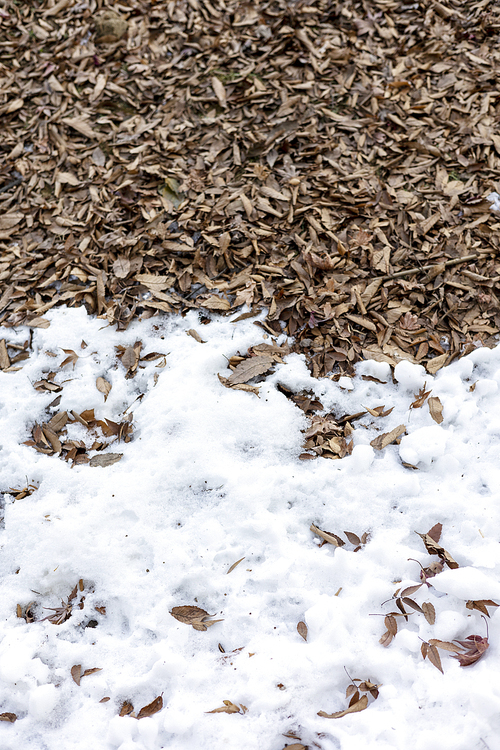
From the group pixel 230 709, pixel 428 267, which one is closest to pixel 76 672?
pixel 230 709

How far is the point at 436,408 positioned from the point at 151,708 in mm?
1640

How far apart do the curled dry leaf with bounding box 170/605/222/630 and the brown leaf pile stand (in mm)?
1156

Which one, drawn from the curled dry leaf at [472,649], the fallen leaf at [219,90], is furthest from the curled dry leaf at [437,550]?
the fallen leaf at [219,90]

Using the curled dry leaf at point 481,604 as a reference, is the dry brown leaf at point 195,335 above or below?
above

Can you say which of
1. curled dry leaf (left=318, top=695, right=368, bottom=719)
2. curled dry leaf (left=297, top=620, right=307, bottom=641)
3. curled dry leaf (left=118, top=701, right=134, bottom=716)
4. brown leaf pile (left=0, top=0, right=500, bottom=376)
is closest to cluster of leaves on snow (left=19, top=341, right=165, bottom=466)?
brown leaf pile (left=0, top=0, right=500, bottom=376)

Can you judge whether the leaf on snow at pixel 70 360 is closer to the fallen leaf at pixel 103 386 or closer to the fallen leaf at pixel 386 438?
the fallen leaf at pixel 103 386

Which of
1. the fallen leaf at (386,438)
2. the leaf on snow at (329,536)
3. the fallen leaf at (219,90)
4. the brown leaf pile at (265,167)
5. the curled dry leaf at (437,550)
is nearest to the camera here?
the curled dry leaf at (437,550)

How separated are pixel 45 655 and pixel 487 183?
329cm

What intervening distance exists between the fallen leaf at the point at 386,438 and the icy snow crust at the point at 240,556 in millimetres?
35

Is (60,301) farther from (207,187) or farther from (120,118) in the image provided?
(120,118)

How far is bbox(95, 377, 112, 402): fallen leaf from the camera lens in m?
2.40

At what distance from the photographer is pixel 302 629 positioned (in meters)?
1.74

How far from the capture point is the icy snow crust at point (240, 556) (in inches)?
62.3

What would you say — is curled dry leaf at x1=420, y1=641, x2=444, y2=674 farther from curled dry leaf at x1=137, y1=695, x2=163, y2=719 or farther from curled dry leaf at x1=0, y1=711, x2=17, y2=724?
curled dry leaf at x1=0, y1=711, x2=17, y2=724
